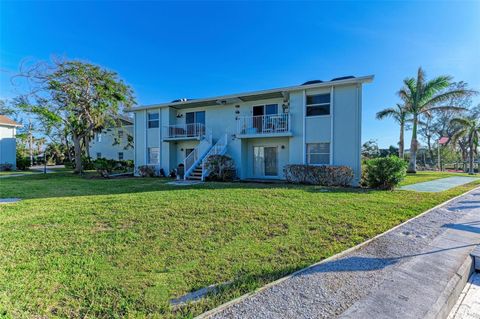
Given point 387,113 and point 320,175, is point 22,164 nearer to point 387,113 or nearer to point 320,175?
point 320,175

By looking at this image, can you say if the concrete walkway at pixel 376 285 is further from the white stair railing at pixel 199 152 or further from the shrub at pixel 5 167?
the shrub at pixel 5 167

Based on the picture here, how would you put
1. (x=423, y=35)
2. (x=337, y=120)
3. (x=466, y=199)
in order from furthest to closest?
(x=337, y=120) < (x=423, y=35) < (x=466, y=199)

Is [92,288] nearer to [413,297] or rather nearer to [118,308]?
[118,308]

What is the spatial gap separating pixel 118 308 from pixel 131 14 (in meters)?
14.8

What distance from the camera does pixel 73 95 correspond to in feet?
57.6

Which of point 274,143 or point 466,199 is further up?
point 274,143

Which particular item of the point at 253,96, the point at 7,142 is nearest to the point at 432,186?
the point at 253,96

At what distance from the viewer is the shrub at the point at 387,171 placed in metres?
10.2

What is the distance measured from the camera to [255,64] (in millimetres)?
17688

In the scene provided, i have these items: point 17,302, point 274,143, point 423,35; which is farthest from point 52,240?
point 423,35

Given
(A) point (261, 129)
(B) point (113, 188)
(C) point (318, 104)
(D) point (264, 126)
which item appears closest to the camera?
(B) point (113, 188)

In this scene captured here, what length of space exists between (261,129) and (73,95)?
14.4 meters

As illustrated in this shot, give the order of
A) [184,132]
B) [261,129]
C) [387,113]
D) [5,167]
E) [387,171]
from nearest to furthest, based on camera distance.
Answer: [387,171]
[261,129]
[184,132]
[5,167]
[387,113]

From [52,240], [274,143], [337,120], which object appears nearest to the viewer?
[52,240]
